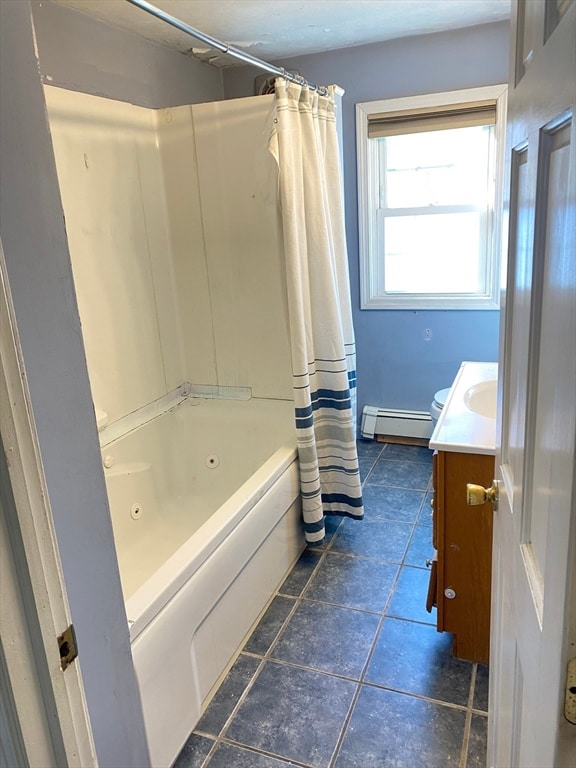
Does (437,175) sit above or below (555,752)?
above

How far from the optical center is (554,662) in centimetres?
64

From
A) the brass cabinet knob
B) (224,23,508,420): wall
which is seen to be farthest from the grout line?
(224,23,508,420): wall

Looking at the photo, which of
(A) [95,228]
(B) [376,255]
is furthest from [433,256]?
(A) [95,228]

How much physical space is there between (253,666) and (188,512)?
94 centimetres

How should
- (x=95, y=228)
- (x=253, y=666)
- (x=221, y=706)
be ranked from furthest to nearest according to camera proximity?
(x=95, y=228) < (x=253, y=666) < (x=221, y=706)

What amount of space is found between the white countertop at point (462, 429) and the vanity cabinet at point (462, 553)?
1.2 inches

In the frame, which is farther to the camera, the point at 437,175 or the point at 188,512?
the point at 437,175

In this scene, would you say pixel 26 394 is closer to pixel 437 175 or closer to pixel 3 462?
pixel 3 462

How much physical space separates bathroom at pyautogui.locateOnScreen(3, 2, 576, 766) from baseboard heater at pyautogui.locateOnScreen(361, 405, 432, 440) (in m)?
0.06

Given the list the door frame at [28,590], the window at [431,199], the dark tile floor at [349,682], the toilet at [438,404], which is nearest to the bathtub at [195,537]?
the dark tile floor at [349,682]

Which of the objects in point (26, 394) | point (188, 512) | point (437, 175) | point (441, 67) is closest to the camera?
point (26, 394)

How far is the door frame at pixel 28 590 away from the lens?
28.6 inches

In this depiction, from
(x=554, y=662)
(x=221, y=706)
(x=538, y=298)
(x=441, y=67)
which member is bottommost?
(x=221, y=706)

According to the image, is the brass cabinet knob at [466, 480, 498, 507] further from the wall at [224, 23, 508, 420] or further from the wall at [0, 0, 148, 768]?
the wall at [224, 23, 508, 420]
